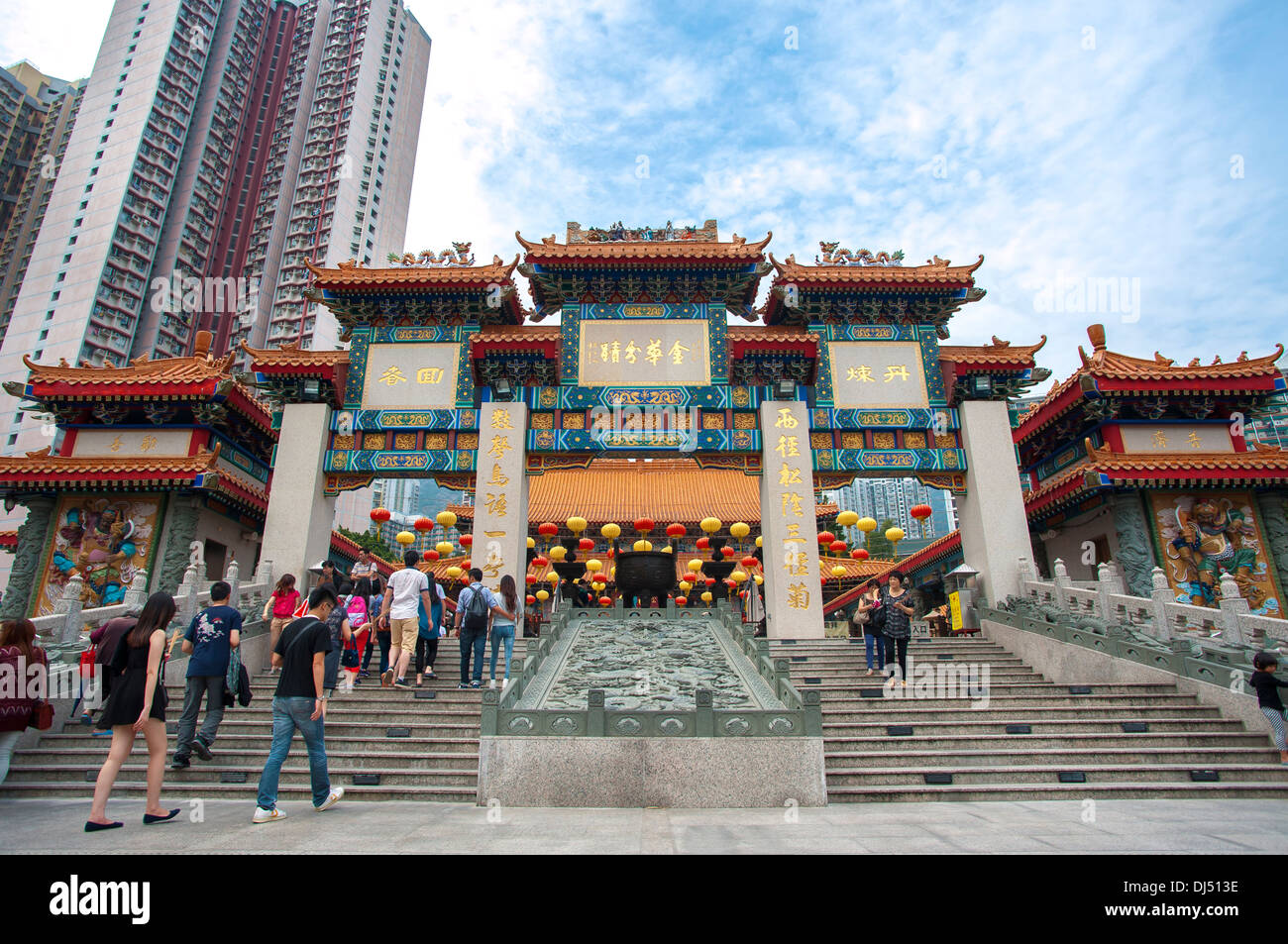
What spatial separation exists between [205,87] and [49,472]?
2292 inches

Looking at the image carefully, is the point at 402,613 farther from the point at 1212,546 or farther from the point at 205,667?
the point at 1212,546

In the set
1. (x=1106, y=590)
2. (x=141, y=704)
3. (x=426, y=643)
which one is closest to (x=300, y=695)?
(x=141, y=704)

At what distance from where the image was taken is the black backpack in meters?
8.81

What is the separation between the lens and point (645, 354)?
16594 millimetres

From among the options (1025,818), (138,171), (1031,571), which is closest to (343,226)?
(138,171)

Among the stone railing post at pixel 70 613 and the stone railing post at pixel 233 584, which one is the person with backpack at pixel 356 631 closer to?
the stone railing post at pixel 233 584

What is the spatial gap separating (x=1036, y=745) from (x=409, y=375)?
14.9 meters

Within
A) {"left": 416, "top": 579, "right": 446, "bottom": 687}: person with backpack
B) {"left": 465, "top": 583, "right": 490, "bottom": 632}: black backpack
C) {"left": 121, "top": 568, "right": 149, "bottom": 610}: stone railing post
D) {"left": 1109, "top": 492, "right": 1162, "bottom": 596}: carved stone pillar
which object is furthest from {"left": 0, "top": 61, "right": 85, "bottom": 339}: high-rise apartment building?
{"left": 1109, "top": 492, "right": 1162, "bottom": 596}: carved stone pillar

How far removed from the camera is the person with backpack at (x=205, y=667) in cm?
654

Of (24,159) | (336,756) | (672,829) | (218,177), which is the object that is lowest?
(672,829)

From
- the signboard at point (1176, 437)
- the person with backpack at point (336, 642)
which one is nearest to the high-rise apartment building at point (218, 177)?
the person with backpack at point (336, 642)

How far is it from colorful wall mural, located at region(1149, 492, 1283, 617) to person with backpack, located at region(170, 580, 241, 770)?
17844 millimetres

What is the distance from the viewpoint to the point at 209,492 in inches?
599

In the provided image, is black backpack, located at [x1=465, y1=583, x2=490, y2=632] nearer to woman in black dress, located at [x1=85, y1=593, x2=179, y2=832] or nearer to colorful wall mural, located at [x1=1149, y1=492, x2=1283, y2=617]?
woman in black dress, located at [x1=85, y1=593, x2=179, y2=832]
